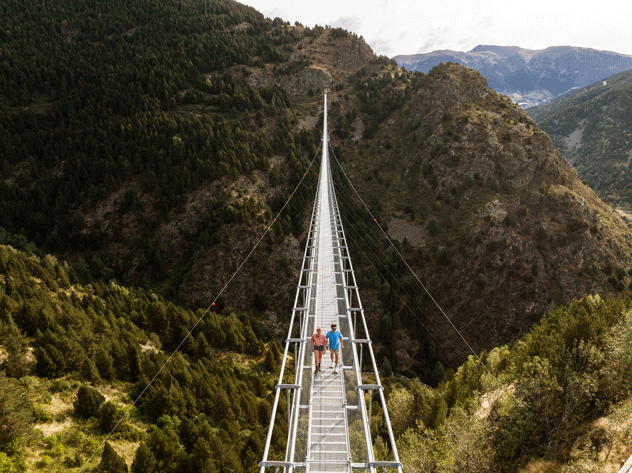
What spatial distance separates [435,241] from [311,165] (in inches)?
872

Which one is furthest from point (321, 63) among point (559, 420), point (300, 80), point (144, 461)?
point (144, 461)

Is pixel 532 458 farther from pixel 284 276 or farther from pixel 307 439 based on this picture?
pixel 284 276

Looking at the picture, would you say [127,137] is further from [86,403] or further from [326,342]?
[326,342]

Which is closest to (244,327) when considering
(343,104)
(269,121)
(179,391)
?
(179,391)

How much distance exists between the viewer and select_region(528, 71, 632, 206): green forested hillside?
3511 inches

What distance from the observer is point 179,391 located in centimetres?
1600

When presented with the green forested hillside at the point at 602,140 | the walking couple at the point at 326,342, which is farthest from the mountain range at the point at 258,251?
the green forested hillside at the point at 602,140

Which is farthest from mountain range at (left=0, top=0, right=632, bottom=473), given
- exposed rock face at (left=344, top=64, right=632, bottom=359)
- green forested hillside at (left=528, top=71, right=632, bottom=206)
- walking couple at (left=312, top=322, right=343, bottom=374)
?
green forested hillside at (left=528, top=71, right=632, bottom=206)

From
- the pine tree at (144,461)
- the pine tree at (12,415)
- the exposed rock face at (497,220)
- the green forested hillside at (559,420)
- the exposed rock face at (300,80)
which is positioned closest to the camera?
the pine tree at (12,415)

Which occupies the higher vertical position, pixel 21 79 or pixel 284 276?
pixel 21 79

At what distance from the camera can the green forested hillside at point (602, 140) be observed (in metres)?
89.2

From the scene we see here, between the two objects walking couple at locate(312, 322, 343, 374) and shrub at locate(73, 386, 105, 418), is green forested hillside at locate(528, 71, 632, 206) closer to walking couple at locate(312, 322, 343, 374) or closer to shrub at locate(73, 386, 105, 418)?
walking couple at locate(312, 322, 343, 374)

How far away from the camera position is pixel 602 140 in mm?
110062

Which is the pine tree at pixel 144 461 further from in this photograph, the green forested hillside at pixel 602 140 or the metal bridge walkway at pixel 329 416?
the green forested hillside at pixel 602 140
